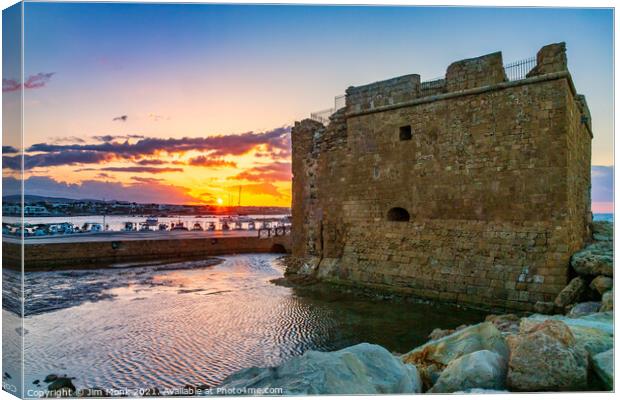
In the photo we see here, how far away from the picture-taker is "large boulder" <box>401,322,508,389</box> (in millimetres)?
5078

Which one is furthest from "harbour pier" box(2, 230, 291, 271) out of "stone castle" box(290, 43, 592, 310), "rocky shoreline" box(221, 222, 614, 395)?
"rocky shoreline" box(221, 222, 614, 395)

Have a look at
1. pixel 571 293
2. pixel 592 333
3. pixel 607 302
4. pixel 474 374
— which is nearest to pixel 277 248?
pixel 571 293

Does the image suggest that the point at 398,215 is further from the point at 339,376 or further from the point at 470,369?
the point at 339,376

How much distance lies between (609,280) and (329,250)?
7630 mm

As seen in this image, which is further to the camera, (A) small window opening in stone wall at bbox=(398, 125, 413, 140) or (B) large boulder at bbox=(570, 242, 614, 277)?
(A) small window opening in stone wall at bbox=(398, 125, 413, 140)

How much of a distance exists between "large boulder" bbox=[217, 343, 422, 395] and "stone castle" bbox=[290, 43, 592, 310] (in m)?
5.68

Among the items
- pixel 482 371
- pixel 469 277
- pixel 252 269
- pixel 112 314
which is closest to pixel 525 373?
pixel 482 371

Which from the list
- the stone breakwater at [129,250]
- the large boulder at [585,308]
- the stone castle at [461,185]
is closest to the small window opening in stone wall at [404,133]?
the stone castle at [461,185]

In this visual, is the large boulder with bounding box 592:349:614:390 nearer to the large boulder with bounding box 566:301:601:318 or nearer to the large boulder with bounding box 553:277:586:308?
the large boulder with bounding box 566:301:601:318

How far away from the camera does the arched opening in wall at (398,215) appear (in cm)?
1215

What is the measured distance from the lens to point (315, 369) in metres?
4.33

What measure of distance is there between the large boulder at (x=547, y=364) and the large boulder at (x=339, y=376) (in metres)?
1.06

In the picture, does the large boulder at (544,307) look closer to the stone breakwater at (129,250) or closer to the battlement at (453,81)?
the battlement at (453,81)

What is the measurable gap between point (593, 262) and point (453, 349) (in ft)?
16.2
